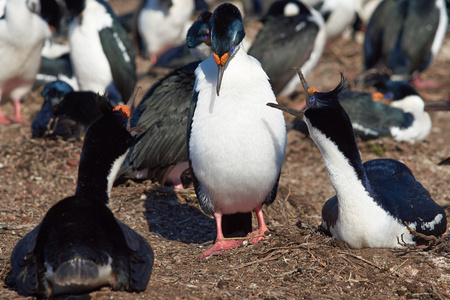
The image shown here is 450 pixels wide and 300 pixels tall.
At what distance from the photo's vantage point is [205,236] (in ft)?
18.7

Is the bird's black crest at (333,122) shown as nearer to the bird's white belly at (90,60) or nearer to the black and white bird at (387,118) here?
the black and white bird at (387,118)

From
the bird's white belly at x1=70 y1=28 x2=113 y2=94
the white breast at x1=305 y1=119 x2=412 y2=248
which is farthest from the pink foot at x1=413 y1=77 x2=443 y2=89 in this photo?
the white breast at x1=305 y1=119 x2=412 y2=248

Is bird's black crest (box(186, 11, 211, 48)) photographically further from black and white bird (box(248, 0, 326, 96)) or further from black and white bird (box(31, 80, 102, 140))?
black and white bird (box(248, 0, 326, 96))

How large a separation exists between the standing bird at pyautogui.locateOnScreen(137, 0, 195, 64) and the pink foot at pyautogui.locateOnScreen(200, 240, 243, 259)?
7.70 meters

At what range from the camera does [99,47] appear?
8961 millimetres

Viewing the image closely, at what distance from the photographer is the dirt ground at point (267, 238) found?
4188 millimetres

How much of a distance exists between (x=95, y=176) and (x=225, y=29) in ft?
4.59

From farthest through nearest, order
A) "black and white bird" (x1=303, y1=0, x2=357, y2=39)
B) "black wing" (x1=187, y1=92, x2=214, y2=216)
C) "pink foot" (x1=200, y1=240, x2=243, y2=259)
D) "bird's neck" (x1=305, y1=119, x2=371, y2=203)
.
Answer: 1. "black and white bird" (x1=303, y1=0, x2=357, y2=39)
2. "black wing" (x1=187, y1=92, x2=214, y2=216)
3. "pink foot" (x1=200, y1=240, x2=243, y2=259)
4. "bird's neck" (x1=305, y1=119, x2=371, y2=203)

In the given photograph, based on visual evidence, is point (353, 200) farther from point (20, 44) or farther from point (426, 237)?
point (20, 44)

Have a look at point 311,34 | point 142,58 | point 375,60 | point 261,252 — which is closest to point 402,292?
point 261,252

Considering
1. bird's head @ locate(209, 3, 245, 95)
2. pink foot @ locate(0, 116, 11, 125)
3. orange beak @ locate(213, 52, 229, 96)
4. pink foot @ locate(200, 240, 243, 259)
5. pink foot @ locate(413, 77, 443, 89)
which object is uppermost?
bird's head @ locate(209, 3, 245, 95)

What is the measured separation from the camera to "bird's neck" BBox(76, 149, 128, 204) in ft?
13.2

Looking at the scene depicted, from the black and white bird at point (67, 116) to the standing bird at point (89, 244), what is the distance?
3.59m

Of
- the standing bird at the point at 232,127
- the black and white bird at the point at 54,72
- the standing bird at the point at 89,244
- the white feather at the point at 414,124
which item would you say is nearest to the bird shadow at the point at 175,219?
the standing bird at the point at 232,127
